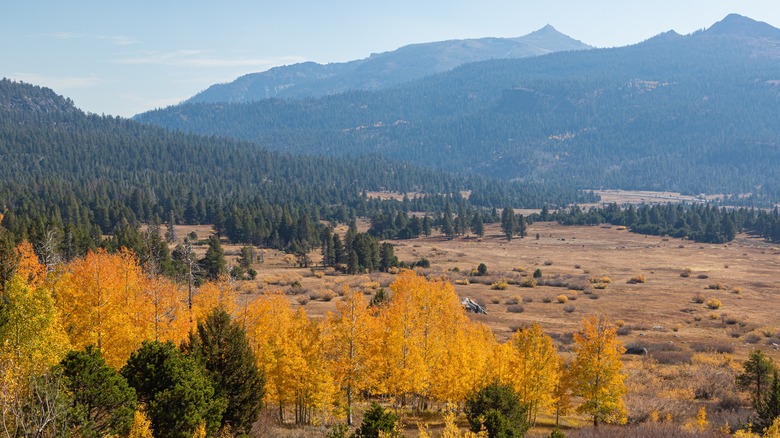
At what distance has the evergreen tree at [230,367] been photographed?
3177cm

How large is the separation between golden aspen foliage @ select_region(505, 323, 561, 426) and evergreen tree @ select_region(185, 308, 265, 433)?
712 inches

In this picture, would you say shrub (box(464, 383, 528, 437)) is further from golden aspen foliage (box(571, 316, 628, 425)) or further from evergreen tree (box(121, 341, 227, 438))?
evergreen tree (box(121, 341, 227, 438))

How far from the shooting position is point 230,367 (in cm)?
3216

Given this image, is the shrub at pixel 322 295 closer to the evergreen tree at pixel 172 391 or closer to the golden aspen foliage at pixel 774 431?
the evergreen tree at pixel 172 391

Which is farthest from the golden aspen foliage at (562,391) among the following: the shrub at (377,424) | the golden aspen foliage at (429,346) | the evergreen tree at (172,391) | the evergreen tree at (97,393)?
the evergreen tree at (97,393)

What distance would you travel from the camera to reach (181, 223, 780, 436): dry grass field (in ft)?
178

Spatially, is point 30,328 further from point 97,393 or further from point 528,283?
point 528,283

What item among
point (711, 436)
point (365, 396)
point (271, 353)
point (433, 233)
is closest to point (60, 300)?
point (271, 353)

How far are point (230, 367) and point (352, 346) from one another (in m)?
9.69

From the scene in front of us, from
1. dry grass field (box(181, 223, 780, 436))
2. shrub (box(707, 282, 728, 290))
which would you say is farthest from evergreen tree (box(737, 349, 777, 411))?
shrub (box(707, 282, 728, 290))

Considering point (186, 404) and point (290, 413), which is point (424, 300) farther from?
point (186, 404)

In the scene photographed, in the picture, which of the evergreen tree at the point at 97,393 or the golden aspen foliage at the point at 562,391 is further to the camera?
the golden aspen foliage at the point at 562,391

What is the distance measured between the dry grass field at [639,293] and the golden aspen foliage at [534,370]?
5.87m

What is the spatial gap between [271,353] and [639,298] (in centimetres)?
7463
